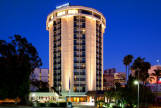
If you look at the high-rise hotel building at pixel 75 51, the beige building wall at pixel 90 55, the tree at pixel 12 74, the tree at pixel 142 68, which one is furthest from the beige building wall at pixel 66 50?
the tree at pixel 12 74

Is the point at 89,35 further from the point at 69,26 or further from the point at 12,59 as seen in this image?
the point at 12,59

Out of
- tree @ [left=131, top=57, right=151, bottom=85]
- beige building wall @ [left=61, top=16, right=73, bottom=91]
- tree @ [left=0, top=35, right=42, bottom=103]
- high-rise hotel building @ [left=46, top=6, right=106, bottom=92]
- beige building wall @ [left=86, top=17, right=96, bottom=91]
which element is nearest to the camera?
tree @ [left=0, top=35, right=42, bottom=103]

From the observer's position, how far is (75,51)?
108 metres

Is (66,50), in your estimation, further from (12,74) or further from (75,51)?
(12,74)

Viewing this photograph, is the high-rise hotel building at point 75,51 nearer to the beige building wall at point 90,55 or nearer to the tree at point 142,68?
the beige building wall at point 90,55

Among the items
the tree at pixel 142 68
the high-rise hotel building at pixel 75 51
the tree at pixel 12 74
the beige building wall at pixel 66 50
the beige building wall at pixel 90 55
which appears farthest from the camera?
the beige building wall at pixel 90 55

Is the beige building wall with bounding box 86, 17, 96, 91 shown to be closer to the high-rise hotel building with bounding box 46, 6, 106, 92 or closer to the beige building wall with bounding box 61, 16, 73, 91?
the high-rise hotel building with bounding box 46, 6, 106, 92

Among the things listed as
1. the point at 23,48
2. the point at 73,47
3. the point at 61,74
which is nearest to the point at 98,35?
the point at 73,47

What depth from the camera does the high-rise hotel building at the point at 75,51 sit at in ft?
349

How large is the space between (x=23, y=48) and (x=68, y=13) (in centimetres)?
5879

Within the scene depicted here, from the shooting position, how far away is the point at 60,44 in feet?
366

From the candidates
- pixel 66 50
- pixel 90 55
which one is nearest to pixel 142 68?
pixel 90 55

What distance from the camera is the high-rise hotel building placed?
349 ft

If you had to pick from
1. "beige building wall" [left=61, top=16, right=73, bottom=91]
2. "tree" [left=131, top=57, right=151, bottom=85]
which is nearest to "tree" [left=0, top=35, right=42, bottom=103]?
"tree" [left=131, top=57, right=151, bottom=85]
